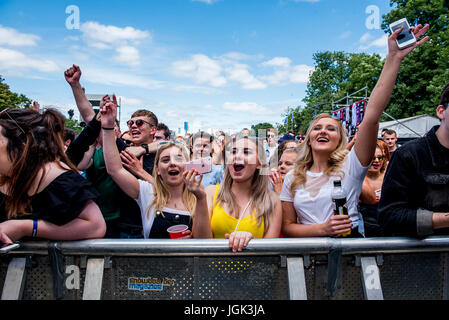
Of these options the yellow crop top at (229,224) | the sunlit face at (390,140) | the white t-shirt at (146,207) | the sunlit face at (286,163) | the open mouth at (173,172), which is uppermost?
the sunlit face at (390,140)

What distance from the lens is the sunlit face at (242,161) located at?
248cm

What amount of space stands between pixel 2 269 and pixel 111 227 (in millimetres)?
1229

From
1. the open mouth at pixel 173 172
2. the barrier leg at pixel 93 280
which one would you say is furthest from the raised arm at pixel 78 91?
the barrier leg at pixel 93 280

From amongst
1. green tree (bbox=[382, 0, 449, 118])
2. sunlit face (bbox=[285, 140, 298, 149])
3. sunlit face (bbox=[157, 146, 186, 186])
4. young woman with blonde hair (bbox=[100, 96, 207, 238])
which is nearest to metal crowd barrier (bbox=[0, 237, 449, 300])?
young woman with blonde hair (bbox=[100, 96, 207, 238])

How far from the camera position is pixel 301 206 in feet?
7.61

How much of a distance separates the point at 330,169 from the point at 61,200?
179cm

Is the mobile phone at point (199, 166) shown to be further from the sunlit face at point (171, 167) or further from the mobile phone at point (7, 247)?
the mobile phone at point (7, 247)

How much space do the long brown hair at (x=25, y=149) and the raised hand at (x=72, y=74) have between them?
0.90 metres

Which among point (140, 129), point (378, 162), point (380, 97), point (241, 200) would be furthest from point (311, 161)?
point (140, 129)

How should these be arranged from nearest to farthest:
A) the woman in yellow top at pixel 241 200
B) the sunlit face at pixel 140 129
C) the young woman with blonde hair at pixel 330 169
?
the young woman with blonde hair at pixel 330 169 → the woman in yellow top at pixel 241 200 → the sunlit face at pixel 140 129

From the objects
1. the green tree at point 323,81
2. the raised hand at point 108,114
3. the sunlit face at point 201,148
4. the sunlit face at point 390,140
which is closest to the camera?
the raised hand at point 108,114

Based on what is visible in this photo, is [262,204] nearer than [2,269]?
No
